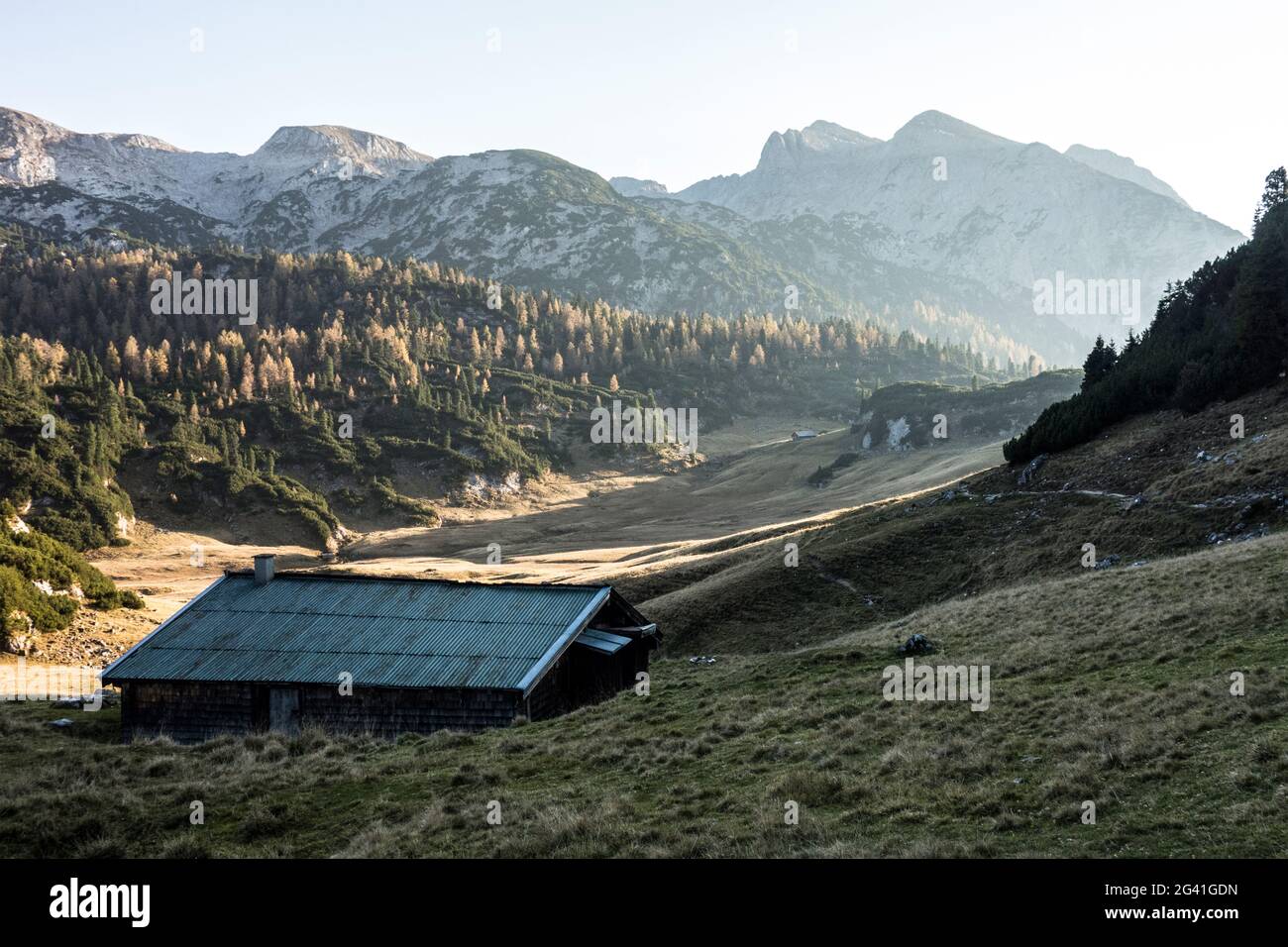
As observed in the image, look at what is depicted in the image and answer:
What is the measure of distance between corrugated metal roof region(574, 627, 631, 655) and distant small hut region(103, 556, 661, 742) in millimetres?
69

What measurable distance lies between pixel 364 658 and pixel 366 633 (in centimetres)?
152

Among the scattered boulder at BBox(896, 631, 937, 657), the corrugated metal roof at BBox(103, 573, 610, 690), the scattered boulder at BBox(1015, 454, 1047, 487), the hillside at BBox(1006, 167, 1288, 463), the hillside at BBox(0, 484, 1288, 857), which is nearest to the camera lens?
the hillside at BBox(0, 484, 1288, 857)

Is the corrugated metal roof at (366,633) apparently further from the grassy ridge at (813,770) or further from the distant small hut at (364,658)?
the grassy ridge at (813,770)

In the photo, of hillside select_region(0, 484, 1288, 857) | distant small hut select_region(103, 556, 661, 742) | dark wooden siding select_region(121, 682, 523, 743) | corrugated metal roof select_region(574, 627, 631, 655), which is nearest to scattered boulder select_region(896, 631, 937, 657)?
hillside select_region(0, 484, 1288, 857)

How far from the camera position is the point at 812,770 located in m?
18.3

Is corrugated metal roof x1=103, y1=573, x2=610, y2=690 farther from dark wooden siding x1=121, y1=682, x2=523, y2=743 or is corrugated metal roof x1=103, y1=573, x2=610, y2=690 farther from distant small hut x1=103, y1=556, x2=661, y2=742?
dark wooden siding x1=121, y1=682, x2=523, y2=743

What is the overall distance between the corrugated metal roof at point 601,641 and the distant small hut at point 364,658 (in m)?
0.07

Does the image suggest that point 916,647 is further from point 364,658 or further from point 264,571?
point 264,571

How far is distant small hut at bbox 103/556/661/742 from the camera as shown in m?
29.5

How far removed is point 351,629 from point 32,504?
114851mm

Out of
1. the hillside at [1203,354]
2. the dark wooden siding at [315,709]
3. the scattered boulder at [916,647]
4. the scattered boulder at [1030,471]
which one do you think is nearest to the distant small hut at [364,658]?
the dark wooden siding at [315,709]

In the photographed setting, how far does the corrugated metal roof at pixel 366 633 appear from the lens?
3017cm

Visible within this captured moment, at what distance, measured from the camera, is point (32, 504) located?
123 m
